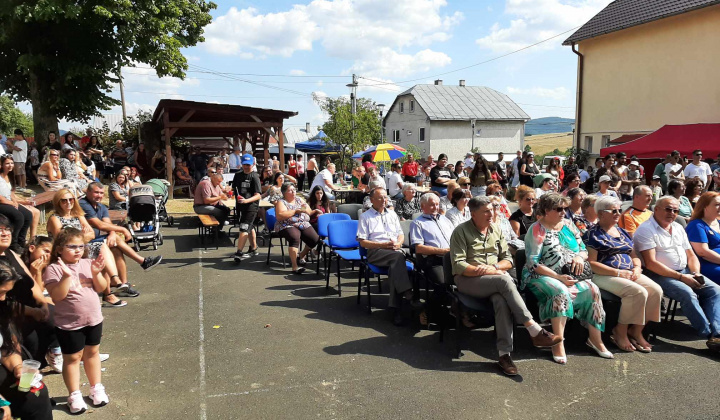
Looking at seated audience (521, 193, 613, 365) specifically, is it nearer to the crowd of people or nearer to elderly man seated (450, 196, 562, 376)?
the crowd of people

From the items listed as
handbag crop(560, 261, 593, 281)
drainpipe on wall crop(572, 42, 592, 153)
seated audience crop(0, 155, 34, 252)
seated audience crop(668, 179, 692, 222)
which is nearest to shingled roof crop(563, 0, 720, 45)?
drainpipe on wall crop(572, 42, 592, 153)

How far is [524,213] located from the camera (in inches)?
251

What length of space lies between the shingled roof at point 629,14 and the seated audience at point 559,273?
18554mm

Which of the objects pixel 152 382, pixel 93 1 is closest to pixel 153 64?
pixel 93 1

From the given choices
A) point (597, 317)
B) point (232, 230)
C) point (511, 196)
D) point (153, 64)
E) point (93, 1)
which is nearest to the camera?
point (597, 317)

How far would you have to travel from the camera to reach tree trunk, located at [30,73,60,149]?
629 inches

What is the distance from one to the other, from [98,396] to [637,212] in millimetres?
5909

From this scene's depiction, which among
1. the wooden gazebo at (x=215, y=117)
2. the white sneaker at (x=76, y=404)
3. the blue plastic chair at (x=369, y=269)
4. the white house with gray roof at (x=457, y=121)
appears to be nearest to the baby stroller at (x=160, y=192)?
the wooden gazebo at (x=215, y=117)

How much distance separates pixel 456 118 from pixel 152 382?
46816 millimetres

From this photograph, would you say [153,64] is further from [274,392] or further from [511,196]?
[274,392]

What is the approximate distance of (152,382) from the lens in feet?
13.3

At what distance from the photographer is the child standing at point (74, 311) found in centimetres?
344

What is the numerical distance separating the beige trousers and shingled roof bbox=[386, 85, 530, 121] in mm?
43632

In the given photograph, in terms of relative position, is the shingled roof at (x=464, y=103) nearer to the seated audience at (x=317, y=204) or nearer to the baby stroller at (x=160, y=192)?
the baby stroller at (x=160, y=192)
